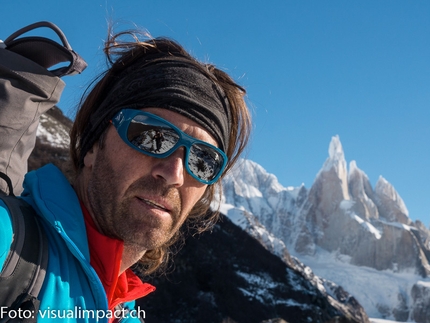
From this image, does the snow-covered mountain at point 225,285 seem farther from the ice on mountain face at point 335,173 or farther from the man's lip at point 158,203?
the ice on mountain face at point 335,173

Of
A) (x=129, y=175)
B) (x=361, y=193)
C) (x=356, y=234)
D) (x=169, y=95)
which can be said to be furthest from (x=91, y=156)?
(x=361, y=193)

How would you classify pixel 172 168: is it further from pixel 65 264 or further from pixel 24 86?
pixel 24 86

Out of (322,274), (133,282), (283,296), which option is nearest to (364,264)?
(322,274)

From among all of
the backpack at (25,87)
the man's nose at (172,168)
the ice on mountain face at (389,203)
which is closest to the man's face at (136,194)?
the man's nose at (172,168)

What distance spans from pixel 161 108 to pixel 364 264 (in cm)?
13547

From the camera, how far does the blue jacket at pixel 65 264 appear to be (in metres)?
1.27

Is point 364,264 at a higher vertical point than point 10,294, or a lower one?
higher

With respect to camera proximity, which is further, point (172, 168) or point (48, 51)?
point (48, 51)

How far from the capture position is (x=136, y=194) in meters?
1.64

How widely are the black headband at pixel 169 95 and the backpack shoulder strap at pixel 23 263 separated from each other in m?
0.69

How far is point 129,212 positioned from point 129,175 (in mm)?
143

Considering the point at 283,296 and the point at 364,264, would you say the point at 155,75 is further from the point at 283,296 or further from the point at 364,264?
the point at 364,264

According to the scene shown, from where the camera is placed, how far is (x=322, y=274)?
113625 millimetres

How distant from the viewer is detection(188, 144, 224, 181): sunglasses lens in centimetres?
180
